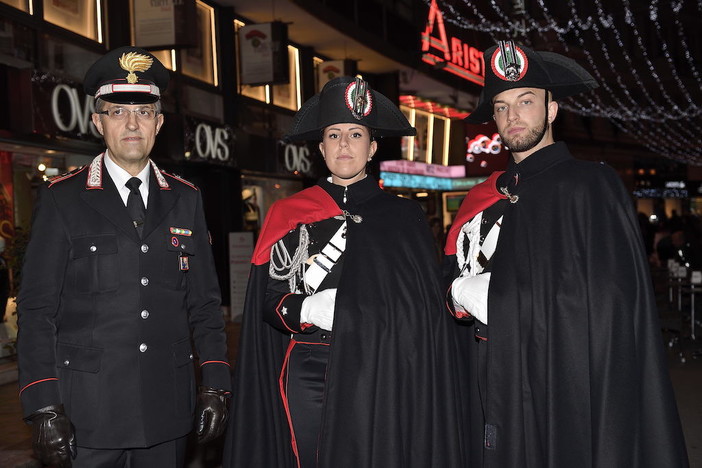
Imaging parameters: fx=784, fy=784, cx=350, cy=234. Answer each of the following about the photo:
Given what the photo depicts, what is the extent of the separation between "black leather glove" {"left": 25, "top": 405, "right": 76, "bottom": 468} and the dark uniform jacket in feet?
0.15

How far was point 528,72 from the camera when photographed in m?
3.72

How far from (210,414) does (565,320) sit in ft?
5.18

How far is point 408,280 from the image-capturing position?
3.78 m

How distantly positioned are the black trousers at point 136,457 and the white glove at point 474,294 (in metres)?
1.41

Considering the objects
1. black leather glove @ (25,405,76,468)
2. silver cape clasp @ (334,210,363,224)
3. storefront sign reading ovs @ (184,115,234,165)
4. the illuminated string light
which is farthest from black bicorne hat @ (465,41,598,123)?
the illuminated string light

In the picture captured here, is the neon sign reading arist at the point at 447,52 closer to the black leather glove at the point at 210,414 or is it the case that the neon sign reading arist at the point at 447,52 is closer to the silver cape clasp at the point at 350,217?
the silver cape clasp at the point at 350,217

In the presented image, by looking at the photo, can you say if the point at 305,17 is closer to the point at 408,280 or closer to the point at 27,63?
the point at 27,63

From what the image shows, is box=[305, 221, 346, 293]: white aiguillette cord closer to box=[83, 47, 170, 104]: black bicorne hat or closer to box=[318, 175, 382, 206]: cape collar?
box=[318, 175, 382, 206]: cape collar

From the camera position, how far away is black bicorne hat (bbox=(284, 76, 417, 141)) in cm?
392

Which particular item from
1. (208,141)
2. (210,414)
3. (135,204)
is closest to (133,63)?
(135,204)

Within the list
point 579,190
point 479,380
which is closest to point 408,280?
point 479,380

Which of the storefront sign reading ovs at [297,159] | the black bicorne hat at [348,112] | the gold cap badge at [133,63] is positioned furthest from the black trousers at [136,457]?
the storefront sign reading ovs at [297,159]

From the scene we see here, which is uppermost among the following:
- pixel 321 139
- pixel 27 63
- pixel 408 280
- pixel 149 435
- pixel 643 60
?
pixel 643 60

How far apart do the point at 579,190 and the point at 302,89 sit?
46.0 feet
